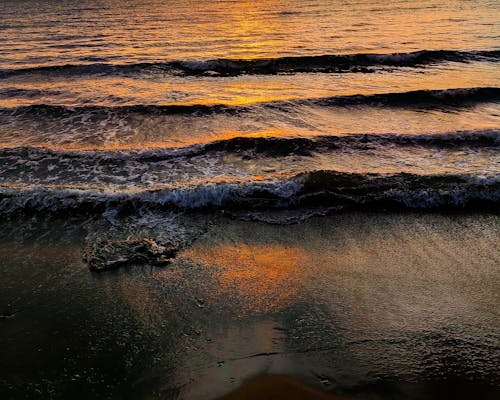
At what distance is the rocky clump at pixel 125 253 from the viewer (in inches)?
209

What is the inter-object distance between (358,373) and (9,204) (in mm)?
6140

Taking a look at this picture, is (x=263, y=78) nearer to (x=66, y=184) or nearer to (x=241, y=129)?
(x=241, y=129)

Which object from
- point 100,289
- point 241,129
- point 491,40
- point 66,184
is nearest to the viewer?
point 100,289

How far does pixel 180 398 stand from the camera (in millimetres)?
3426

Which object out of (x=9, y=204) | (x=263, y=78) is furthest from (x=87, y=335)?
(x=263, y=78)

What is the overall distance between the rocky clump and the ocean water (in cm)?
116

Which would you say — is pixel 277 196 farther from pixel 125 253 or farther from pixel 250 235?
pixel 125 253

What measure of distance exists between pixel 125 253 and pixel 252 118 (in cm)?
659

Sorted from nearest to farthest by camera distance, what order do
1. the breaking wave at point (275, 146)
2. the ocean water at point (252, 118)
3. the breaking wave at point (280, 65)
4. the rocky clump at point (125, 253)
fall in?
the rocky clump at point (125, 253) → the ocean water at point (252, 118) → the breaking wave at point (275, 146) → the breaking wave at point (280, 65)

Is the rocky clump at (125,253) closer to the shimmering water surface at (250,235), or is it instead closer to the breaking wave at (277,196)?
the shimmering water surface at (250,235)

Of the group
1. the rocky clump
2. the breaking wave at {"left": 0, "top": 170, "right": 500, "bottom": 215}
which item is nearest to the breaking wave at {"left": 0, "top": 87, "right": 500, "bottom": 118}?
the breaking wave at {"left": 0, "top": 170, "right": 500, "bottom": 215}

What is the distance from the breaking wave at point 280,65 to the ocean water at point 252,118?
8 centimetres

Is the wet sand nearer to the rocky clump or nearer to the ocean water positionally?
the rocky clump

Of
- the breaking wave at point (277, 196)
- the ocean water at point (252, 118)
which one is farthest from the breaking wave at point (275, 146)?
the breaking wave at point (277, 196)
